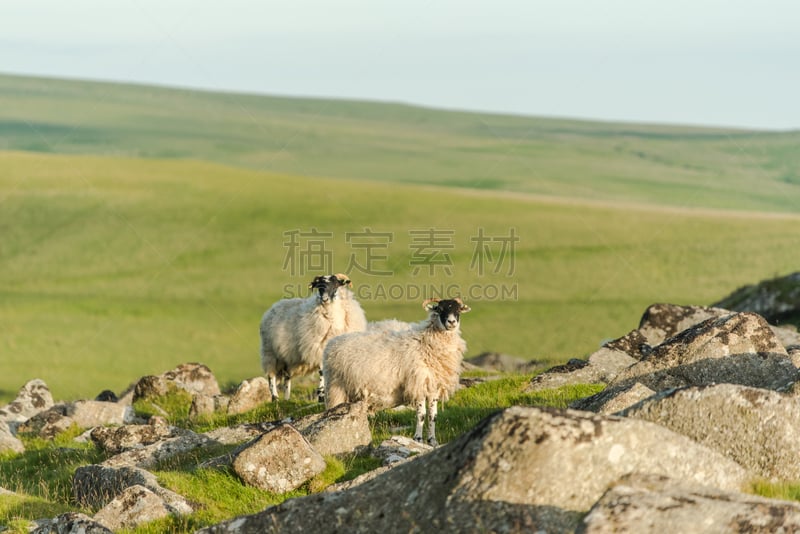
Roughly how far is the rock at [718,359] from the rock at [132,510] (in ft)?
25.7

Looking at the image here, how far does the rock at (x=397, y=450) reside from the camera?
15422mm

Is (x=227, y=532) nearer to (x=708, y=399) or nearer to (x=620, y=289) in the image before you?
(x=708, y=399)

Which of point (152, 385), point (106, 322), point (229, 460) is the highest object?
point (229, 460)

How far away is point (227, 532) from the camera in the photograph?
10.7m

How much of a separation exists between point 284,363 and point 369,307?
40.5 m

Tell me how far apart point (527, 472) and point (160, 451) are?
11154 mm

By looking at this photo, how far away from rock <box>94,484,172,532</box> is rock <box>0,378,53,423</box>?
60.0 feet

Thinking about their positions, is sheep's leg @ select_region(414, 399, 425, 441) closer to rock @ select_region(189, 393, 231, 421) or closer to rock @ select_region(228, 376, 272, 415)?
rock @ select_region(228, 376, 272, 415)

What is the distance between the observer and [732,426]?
1128 centimetres

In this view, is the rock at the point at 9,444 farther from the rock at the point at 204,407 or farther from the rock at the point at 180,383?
the rock at the point at 180,383

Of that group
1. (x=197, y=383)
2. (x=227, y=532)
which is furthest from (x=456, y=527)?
(x=197, y=383)

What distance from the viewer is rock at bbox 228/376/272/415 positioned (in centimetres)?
2459

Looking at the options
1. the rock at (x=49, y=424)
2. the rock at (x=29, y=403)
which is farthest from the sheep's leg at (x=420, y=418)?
the rock at (x=29, y=403)

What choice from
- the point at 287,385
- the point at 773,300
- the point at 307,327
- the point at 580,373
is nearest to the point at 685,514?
the point at 580,373
